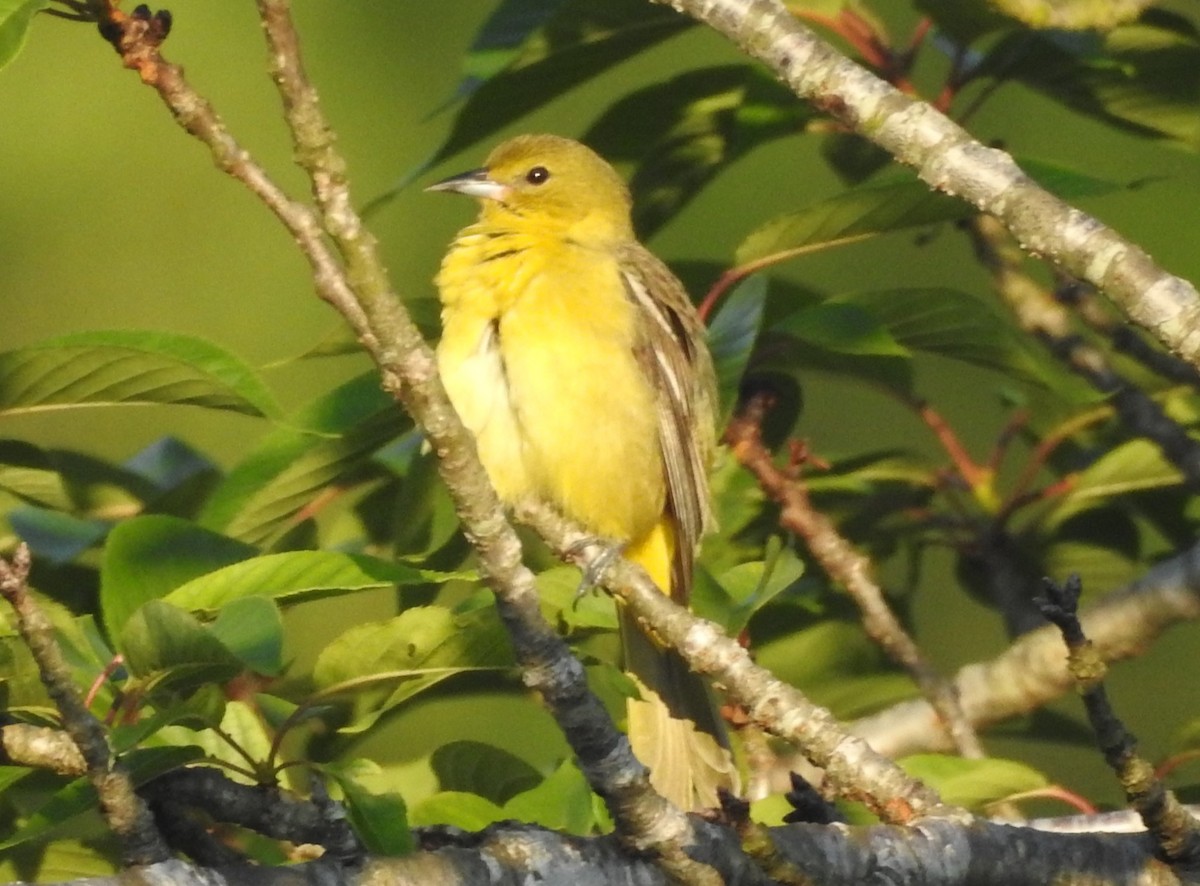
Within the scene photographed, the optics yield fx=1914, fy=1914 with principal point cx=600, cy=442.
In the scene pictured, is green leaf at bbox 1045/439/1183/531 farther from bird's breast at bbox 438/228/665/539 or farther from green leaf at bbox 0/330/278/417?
green leaf at bbox 0/330/278/417

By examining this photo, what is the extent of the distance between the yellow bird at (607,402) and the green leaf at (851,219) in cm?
25

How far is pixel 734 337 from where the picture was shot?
3.37 meters

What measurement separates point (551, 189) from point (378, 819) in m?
2.49

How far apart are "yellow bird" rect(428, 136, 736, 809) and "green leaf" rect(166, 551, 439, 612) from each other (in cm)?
115

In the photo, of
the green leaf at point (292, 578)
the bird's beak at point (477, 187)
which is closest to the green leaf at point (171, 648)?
the green leaf at point (292, 578)

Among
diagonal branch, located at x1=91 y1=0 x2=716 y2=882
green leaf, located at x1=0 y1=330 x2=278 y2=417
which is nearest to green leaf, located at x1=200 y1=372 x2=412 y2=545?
green leaf, located at x1=0 y1=330 x2=278 y2=417

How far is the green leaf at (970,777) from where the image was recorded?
3.00 meters

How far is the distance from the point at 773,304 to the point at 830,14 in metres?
0.58

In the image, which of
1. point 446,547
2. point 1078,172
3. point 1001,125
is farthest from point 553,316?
point 1001,125

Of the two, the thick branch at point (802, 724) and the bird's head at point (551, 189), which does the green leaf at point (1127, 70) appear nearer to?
the bird's head at point (551, 189)

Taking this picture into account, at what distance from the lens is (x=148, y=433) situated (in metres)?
6.76

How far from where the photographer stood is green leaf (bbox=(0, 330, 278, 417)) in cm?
273

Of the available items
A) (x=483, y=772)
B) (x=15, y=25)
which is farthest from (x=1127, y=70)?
(x=15, y=25)

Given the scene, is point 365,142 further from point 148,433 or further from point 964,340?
point 964,340
